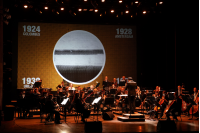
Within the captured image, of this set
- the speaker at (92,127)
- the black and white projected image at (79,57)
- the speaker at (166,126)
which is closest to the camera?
the speaker at (92,127)

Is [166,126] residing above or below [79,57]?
below

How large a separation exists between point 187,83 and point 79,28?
8923 mm

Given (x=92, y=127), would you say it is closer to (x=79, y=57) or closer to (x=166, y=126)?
(x=166, y=126)

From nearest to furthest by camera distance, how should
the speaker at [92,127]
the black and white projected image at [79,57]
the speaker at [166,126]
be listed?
1. the speaker at [92,127]
2. the speaker at [166,126]
3. the black and white projected image at [79,57]

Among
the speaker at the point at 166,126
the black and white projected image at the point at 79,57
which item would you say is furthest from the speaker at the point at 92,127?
the black and white projected image at the point at 79,57

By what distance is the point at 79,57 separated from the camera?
1897cm

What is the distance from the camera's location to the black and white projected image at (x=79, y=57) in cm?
1886

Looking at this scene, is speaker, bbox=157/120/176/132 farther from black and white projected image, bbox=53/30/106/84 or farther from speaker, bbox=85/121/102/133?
black and white projected image, bbox=53/30/106/84

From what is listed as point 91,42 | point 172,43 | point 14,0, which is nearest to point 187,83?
point 172,43

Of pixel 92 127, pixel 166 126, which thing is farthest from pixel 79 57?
pixel 166 126

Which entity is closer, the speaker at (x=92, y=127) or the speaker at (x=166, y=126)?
the speaker at (x=92, y=127)

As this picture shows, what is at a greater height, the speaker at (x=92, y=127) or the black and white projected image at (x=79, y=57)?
the black and white projected image at (x=79, y=57)

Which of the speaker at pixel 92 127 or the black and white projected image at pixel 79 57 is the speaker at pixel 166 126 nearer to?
the speaker at pixel 92 127

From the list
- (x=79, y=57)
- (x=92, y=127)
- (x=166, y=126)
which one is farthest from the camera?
(x=79, y=57)
